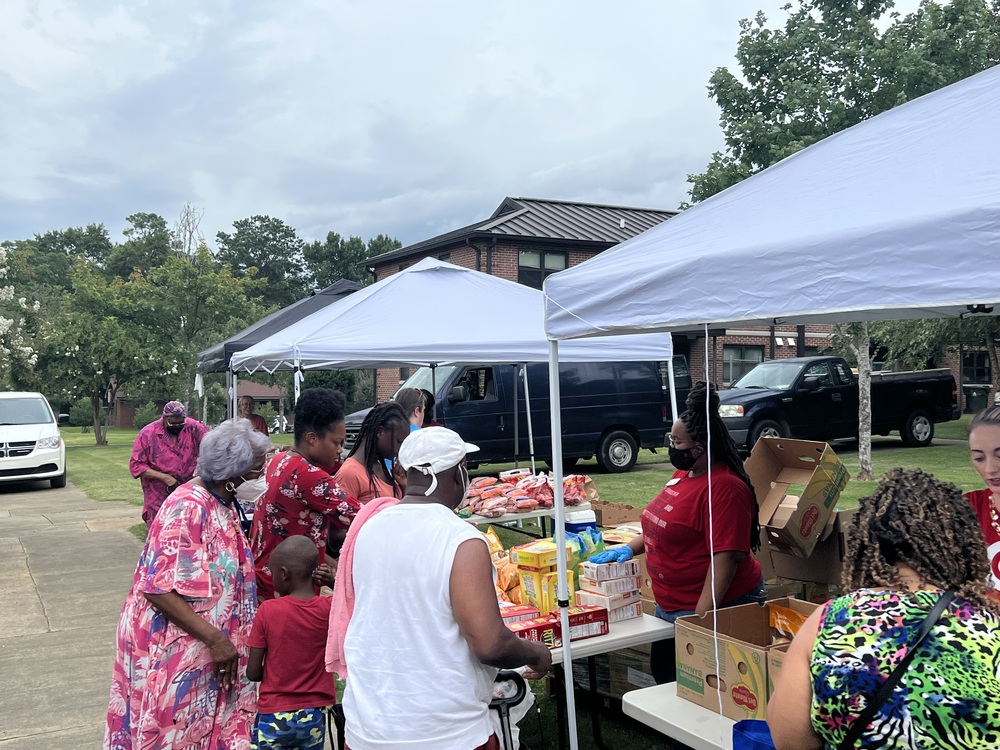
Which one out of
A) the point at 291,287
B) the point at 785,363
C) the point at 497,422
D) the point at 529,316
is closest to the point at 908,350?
the point at 785,363

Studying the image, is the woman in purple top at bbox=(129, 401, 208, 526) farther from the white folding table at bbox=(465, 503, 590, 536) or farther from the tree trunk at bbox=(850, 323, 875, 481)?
the tree trunk at bbox=(850, 323, 875, 481)

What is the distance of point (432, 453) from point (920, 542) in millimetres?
1186

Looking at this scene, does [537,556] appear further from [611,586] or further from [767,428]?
[767,428]

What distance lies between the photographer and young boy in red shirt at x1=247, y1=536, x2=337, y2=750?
2.88 m

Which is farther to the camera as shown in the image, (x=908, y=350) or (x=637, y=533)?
(x=908, y=350)

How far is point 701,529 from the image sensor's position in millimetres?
3412

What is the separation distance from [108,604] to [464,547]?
6.24 meters

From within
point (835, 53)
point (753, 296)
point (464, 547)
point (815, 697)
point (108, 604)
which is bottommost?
point (108, 604)

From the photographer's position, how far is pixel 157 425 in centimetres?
723

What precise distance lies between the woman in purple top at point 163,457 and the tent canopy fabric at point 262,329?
6.85ft

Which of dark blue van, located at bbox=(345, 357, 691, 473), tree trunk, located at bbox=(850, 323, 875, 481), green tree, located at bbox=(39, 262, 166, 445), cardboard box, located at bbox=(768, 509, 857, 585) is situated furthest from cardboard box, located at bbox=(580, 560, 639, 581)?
green tree, located at bbox=(39, 262, 166, 445)

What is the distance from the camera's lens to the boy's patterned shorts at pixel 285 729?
2873 millimetres

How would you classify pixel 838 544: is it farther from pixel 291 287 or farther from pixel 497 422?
pixel 291 287

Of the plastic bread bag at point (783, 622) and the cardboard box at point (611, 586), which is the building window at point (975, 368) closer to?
the cardboard box at point (611, 586)
